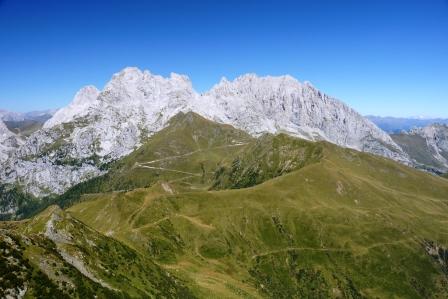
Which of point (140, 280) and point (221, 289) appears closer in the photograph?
point (140, 280)

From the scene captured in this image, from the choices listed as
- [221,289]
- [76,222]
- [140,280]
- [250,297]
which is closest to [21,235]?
[76,222]

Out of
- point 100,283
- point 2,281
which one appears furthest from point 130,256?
point 2,281

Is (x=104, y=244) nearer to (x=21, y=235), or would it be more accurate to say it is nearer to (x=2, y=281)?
(x=21, y=235)

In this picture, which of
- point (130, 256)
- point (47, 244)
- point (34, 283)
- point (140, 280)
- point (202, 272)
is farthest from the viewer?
point (202, 272)

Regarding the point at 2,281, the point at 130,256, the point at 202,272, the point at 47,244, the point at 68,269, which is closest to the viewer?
the point at 2,281

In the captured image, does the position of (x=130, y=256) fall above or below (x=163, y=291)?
above

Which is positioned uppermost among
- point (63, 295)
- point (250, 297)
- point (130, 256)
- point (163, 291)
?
point (63, 295)

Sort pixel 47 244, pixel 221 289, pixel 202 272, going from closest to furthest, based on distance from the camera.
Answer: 1. pixel 47 244
2. pixel 221 289
3. pixel 202 272

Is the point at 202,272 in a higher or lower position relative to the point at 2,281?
lower

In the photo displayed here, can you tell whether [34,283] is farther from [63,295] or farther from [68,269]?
[68,269]
